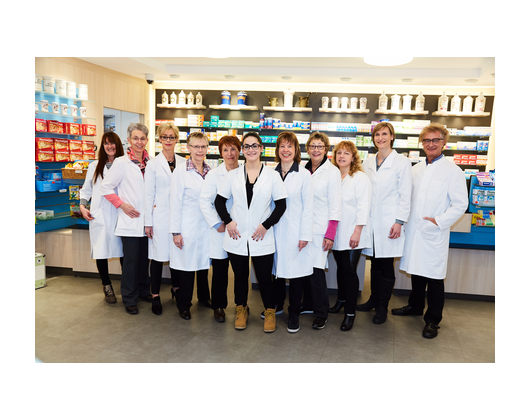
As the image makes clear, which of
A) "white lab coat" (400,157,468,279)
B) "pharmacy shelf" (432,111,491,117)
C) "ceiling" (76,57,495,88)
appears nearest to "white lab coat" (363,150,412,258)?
"white lab coat" (400,157,468,279)

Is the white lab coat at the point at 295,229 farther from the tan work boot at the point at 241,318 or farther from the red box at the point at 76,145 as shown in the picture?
the red box at the point at 76,145

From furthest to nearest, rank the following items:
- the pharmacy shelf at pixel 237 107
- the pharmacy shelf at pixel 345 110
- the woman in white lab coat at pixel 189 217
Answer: the pharmacy shelf at pixel 237 107
the pharmacy shelf at pixel 345 110
the woman in white lab coat at pixel 189 217

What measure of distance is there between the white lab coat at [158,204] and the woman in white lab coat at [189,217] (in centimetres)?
13

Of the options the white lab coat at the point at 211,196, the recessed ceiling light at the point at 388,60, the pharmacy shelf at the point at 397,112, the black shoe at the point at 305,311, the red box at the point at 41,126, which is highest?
the recessed ceiling light at the point at 388,60

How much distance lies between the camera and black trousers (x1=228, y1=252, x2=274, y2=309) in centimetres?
266

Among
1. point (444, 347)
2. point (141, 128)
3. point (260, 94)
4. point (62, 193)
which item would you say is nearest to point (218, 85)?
point (260, 94)

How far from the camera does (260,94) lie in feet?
22.9

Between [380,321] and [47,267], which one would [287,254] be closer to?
[380,321]

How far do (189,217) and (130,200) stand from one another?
623 millimetres

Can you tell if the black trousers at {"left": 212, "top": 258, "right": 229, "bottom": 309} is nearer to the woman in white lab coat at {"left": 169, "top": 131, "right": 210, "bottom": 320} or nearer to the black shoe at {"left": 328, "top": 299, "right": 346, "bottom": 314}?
the woman in white lab coat at {"left": 169, "top": 131, "right": 210, "bottom": 320}

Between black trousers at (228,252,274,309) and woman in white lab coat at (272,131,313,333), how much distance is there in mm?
100

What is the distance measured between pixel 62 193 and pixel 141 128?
7.21 ft

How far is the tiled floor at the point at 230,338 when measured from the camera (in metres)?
2.41

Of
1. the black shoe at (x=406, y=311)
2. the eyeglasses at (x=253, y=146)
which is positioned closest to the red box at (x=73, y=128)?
the eyeglasses at (x=253, y=146)
